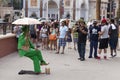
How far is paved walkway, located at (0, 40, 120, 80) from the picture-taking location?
13141mm

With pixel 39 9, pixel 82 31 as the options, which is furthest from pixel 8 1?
pixel 82 31

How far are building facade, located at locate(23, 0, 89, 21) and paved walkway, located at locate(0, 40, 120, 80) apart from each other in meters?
80.7

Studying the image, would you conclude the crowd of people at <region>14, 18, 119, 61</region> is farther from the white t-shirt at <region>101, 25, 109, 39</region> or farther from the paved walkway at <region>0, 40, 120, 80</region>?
the paved walkway at <region>0, 40, 120, 80</region>

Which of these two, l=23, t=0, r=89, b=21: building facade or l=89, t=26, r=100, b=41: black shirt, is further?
l=23, t=0, r=89, b=21: building facade

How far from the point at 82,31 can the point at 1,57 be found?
3.54 m

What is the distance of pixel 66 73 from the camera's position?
45.9 ft

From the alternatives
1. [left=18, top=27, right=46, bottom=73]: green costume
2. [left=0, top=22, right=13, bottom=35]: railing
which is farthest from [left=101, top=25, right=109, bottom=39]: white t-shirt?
[left=0, top=22, right=13, bottom=35]: railing

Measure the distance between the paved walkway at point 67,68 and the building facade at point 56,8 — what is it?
3178 inches

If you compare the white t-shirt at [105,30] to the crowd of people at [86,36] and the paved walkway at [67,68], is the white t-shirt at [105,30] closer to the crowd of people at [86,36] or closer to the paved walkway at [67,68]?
the crowd of people at [86,36]

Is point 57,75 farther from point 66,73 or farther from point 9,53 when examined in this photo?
point 9,53

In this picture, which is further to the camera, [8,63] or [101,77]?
[8,63]

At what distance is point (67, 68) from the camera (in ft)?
50.0

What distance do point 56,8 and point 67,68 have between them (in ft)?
294

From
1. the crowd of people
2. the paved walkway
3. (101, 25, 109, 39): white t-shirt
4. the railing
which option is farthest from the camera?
the railing
